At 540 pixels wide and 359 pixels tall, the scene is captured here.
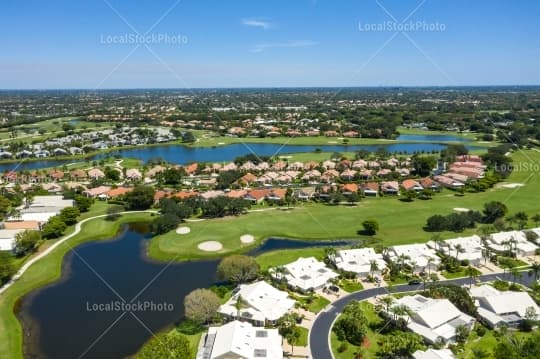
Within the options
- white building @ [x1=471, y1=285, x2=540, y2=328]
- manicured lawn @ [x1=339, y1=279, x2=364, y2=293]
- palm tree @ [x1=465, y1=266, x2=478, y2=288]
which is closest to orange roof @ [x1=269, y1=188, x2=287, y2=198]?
manicured lawn @ [x1=339, y1=279, x2=364, y2=293]

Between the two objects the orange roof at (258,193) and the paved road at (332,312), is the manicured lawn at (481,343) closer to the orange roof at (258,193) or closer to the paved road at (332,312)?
the paved road at (332,312)

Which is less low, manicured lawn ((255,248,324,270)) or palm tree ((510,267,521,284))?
palm tree ((510,267,521,284))

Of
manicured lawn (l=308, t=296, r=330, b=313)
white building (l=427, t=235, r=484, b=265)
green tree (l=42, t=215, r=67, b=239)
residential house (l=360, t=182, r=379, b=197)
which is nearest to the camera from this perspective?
manicured lawn (l=308, t=296, r=330, b=313)

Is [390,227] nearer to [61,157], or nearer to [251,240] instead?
[251,240]

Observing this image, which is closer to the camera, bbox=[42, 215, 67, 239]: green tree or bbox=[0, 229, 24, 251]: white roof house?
bbox=[0, 229, 24, 251]: white roof house

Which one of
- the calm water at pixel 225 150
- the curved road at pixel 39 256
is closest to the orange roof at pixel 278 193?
the curved road at pixel 39 256

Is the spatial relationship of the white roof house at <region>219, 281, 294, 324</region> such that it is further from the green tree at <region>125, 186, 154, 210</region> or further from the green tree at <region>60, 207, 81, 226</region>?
the green tree at <region>60, 207, 81, 226</region>

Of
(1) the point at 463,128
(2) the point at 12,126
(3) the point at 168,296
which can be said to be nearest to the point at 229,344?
(3) the point at 168,296
